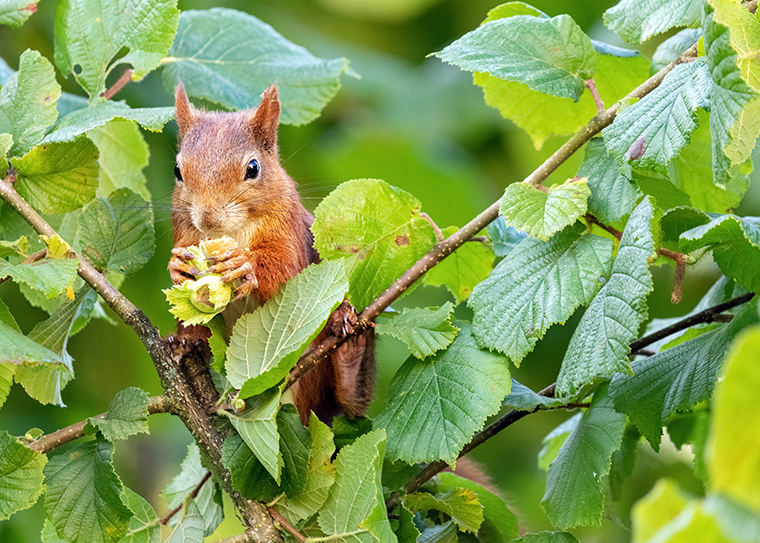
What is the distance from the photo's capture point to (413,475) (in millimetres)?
872

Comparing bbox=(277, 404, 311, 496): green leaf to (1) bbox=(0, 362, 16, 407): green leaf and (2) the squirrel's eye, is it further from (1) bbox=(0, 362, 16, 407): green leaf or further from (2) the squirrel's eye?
(2) the squirrel's eye

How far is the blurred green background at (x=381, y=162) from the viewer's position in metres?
1.79

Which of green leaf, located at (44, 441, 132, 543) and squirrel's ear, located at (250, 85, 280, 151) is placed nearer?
green leaf, located at (44, 441, 132, 543)

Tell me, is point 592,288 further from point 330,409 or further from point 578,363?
point 330,409

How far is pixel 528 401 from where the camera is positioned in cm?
81

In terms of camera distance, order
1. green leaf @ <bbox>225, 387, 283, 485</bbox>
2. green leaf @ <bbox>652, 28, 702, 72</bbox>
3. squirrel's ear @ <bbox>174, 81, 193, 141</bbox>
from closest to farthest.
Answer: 1. green leaf @ <bbox>225, 387, 283, 485</bbox>
2. green leaf @ <bbox>652, 28, 702, 72</bbox>
3. squirrel's ear @ <bbox>174, 81, 193, 141</bbox>

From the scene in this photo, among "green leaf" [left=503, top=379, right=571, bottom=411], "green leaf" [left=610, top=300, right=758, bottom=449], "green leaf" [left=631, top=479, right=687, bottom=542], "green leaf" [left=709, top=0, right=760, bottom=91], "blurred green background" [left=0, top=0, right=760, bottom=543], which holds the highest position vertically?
"green leaf" [left=709, top=0, right=760, bottom=91]

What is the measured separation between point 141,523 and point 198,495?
0.12 m

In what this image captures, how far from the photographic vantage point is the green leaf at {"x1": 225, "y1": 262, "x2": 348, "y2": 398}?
72 centimetres

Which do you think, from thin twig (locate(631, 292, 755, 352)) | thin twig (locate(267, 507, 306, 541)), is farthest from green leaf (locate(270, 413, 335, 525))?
thin twig (locate(631, 292, 755, 352))

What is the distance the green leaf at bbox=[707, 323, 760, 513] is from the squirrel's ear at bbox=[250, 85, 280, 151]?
3.18 ft

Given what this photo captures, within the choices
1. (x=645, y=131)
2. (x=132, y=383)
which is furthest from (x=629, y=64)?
(x=132, y=383)

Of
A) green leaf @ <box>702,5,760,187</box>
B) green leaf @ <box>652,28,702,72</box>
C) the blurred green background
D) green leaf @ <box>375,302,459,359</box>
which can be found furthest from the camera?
the blurred green background

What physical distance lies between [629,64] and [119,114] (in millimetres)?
603
